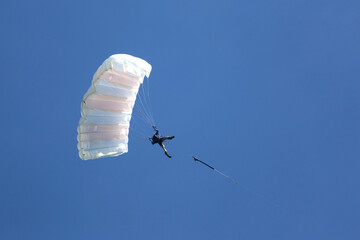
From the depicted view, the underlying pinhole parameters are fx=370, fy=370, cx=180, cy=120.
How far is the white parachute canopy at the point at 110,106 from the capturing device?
55.2 feet

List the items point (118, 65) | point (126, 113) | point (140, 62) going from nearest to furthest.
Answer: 1. point (118, 65)
2. point (140, 62)
3. point (126, 113)

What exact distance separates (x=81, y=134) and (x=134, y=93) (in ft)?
10.8

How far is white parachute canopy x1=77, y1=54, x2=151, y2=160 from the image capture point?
16812 mm

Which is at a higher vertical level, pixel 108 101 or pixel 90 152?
pixel 108 101

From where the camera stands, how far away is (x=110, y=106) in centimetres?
1847

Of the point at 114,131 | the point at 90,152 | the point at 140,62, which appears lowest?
the point at 90,152

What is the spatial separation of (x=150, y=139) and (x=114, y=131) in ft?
6.45

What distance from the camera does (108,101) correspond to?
18.3 metres

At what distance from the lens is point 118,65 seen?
16.6 m

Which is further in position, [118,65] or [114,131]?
[114,131]

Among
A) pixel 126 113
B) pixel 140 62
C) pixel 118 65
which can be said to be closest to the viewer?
pixel 118 65

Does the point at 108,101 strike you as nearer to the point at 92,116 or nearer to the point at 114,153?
the point at 92,116

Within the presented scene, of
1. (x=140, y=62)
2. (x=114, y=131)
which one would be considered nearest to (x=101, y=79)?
(x=140, y=62)

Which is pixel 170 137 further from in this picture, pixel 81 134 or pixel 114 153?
pixel 81 134
